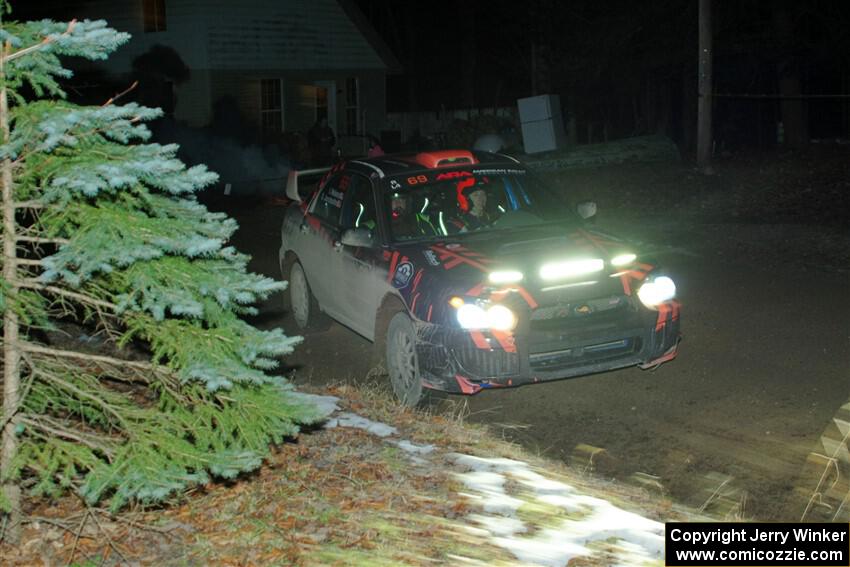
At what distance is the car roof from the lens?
9.26 metres

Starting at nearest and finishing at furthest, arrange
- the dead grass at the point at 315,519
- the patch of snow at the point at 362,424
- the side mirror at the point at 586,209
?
the dead grass at the point at 315,519
the patch of snow at the point at 362,424
the side mirror at the point at 586,209

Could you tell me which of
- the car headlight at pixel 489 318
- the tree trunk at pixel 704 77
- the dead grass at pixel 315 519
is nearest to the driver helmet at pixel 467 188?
the car headlight at pixel 489 318

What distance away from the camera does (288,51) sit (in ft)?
106

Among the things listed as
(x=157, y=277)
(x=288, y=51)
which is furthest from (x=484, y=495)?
(x=288, y=51)

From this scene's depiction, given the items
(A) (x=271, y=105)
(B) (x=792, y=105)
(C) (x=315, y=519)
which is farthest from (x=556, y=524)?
(A) (x=271, y=105)

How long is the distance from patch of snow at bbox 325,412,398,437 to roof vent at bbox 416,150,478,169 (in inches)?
113

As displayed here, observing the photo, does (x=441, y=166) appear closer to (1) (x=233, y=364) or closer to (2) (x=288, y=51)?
(1) (x=233, y=364)

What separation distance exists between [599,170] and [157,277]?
18745 millimetres

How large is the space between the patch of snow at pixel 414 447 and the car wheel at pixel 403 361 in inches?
48.8

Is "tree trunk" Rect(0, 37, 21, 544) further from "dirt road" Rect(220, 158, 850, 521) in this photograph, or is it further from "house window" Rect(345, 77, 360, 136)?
"house window" Rect(345, 77, 360, 136)

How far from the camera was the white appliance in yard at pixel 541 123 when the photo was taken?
27.7 meters

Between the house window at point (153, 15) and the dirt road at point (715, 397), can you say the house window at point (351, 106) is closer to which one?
the house window at point (153, 15)

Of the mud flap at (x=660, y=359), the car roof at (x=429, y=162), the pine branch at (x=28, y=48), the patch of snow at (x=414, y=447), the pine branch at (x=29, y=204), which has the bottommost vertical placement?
the patch of snow at (x=414, y=447)

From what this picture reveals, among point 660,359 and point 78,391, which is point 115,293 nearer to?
point 78,391
